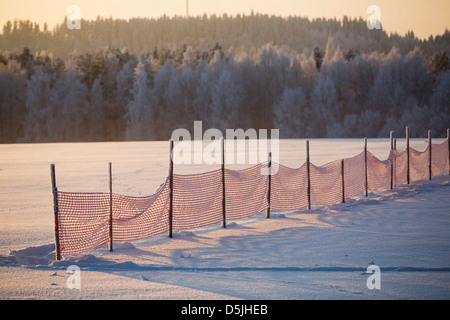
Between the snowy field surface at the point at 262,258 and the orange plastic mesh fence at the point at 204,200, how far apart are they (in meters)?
0.30

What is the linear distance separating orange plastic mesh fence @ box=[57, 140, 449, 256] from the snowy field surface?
0.98 ft

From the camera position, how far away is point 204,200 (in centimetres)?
1241

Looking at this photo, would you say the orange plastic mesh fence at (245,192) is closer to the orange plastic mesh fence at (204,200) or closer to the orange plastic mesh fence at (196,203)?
the orange plastic mesh fence at (204,200)

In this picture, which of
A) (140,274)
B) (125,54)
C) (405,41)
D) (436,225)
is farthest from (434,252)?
(405,41)

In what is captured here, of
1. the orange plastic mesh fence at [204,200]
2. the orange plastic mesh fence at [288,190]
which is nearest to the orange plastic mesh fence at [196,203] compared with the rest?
the orange plastic mesh fence at [204,200]

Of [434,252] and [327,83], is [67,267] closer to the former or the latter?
[434,252]

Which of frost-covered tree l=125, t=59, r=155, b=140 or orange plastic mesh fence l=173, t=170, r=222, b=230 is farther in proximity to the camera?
frost-covered tree l=125, t=59, r=155, b=140

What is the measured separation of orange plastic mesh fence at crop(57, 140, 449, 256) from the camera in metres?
9.95

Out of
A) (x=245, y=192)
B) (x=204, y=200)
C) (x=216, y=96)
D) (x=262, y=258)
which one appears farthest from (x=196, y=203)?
(x=216, y=96)

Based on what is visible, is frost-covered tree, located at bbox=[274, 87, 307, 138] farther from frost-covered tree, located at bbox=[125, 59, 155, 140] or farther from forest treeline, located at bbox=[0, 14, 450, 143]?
frost-covered tree, located at bbox=[125, 59, 155, 140]

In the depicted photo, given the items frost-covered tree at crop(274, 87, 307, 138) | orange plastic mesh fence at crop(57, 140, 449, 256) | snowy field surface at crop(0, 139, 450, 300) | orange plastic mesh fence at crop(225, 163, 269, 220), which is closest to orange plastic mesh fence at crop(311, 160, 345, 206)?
orange plastic mesh fence at crop(57, 140, 449, 256)

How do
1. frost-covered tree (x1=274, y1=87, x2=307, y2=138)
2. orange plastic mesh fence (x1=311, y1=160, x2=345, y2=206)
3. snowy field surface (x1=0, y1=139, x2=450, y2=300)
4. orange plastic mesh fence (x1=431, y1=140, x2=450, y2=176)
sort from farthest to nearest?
1. frost-covered tree (x1=274, y1=87, x2=307, y2=138)
2. orange plastic mesh fence (x1=431, y1=140, x2=450, y2=176)
3. orange plastic mesh fence (x1=311, y1=160, x2=345, y2=206)
4. snowy field surface (x1=0, y1=139, x2=450, y2=300)

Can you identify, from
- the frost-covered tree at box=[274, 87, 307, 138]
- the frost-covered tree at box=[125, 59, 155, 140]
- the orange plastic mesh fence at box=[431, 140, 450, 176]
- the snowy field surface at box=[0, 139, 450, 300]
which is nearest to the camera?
the snowy field surface at box=[0, 139, 450, 300]

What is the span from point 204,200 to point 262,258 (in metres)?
3.35
